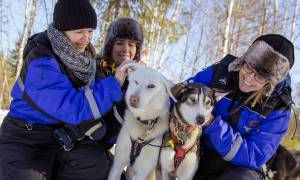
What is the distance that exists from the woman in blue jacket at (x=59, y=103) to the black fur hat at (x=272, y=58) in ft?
3.75

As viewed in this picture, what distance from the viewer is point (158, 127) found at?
11.0 ft

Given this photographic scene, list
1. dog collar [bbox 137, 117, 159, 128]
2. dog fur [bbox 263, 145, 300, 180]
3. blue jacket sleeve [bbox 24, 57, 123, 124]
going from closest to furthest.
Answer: blue jacket sleeve [bbox 24, 57, 123, 124] → dog collar [bbox 137, 117, 159, 128] → dog fur [bbox 263, 145, 300, 180]

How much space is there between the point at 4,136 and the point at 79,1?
1312mm

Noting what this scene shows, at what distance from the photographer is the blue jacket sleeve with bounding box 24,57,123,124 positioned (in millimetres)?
2979

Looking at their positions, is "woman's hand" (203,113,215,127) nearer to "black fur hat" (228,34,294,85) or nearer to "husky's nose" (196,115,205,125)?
"husky's nose" (196,115,205,125)

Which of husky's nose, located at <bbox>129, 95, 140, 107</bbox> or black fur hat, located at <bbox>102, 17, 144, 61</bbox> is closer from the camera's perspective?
husky's nose, located at <bbox>129, 95, 140, 107</bbox>

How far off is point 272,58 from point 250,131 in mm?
676

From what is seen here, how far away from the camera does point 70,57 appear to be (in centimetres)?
320

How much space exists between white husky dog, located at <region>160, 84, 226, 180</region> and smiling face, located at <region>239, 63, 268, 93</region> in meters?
0.28

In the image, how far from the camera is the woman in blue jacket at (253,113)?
3209 mm

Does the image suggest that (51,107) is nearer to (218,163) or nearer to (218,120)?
(218,120)

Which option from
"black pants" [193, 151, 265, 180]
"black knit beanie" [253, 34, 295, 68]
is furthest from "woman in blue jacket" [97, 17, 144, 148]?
"black knit beanie" [253, 34, 295, 68]

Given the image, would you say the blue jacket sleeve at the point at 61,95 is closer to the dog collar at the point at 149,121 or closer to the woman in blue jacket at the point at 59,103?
the woman in blue jacket at the point at 59,103

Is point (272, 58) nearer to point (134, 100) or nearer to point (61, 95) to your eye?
point (134, 100)
